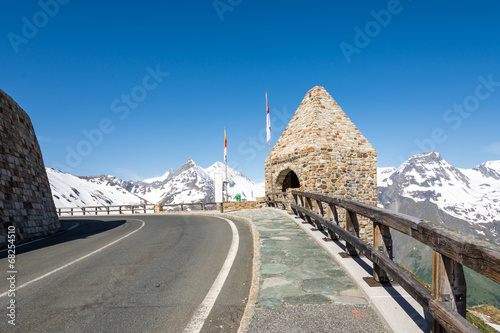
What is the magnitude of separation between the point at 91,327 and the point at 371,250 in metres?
3.95

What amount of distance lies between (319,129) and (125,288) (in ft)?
49.3

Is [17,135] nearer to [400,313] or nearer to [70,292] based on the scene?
[70,292]

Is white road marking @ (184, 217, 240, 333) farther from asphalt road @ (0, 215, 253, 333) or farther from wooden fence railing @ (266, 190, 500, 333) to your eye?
wooden fence railing @ (266, 190, 500, 333)

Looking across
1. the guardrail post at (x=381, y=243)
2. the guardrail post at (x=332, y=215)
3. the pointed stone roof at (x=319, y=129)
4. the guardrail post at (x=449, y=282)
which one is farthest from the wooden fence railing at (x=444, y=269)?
the pointed stone roof at (x=319, y=129)

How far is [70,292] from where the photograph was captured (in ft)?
16.0

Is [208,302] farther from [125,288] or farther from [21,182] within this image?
[21,182]

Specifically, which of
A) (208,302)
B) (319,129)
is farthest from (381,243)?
(319,129)

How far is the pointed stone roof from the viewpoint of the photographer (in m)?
17.4


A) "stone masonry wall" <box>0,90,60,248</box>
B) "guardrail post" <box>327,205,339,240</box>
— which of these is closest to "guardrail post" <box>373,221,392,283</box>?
"guardrail post" <box>327,205,339,240</box>

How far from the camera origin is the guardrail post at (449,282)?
8.68 feet

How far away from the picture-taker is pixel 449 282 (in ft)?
8.84

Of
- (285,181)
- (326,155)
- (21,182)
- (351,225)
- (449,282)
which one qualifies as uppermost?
(326,155)

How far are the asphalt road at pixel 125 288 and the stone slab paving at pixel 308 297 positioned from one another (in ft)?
1.34

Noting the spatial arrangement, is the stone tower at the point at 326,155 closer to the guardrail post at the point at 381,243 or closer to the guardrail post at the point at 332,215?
the guardrail post at the point at 332,215
